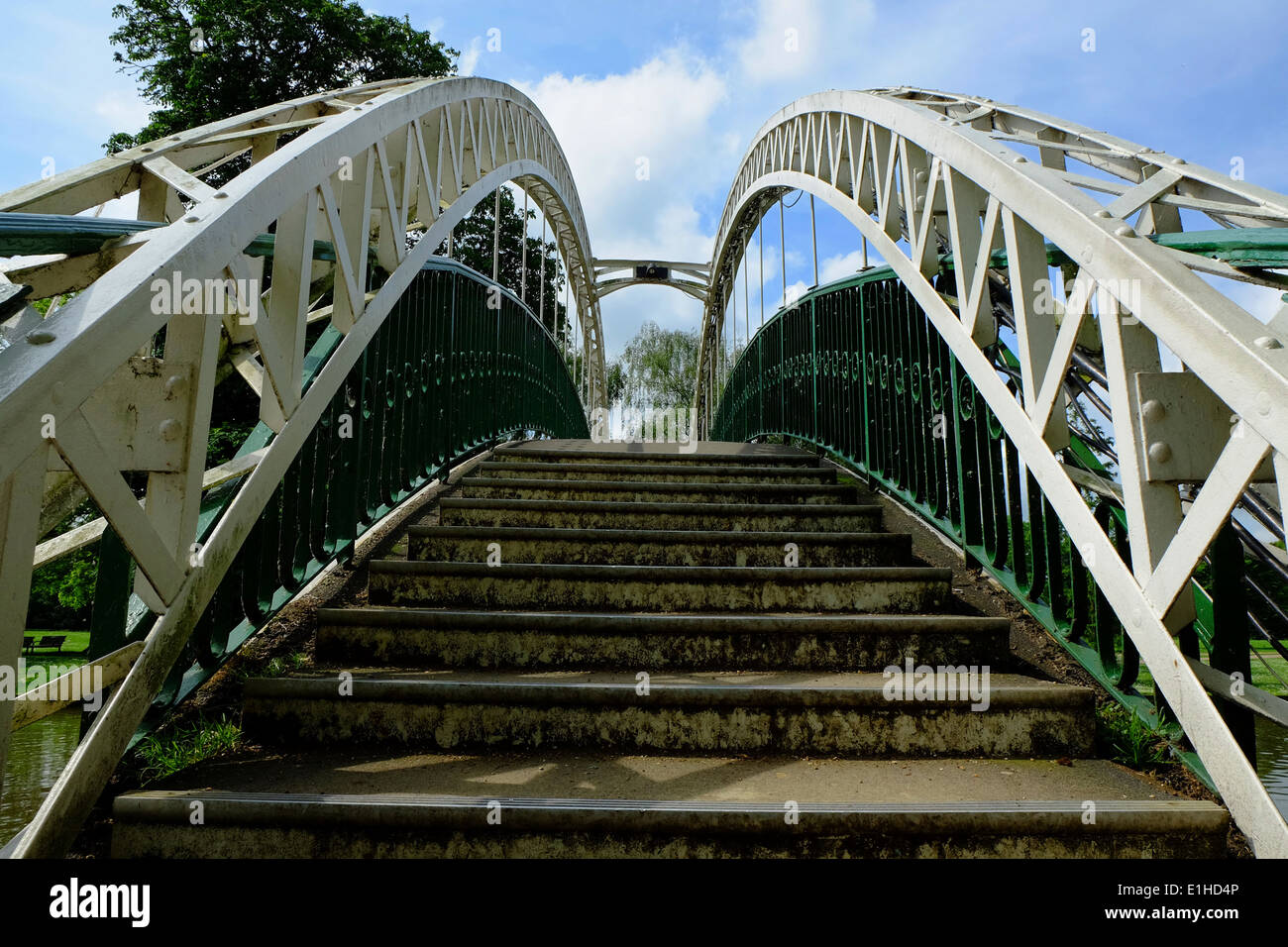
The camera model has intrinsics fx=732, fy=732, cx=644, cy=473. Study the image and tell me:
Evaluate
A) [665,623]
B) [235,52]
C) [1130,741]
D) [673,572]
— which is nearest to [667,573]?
[673,572]

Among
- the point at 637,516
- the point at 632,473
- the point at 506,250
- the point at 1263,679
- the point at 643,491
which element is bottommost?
the point at 1263,679

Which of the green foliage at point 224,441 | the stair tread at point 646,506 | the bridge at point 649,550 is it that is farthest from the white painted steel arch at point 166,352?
the green foliage at point 224,441

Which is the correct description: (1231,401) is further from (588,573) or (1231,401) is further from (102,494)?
(102,494)

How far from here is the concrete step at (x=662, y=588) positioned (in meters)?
2.86

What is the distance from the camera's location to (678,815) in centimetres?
172

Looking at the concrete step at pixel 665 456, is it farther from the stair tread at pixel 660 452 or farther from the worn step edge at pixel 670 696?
the worn step edge at pixel 670 696

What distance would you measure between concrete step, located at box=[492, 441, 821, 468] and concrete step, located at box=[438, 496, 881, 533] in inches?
38.9

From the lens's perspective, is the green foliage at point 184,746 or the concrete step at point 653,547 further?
the concrete step at point 653,547

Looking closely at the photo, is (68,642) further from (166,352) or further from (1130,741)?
(1130,741)

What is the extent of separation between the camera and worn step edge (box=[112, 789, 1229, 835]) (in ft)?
5.60

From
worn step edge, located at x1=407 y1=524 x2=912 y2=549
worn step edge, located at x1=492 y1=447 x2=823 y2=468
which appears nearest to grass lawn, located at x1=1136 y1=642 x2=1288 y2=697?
worn step edge, located at x1=407 y1=524 x2=912 y2=549

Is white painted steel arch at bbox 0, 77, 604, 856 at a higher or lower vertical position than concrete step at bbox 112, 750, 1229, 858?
higher

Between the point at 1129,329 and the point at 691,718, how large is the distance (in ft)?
5.13

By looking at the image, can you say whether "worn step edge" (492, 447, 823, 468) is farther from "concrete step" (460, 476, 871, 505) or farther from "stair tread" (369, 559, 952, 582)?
"stair tread" (369, 559, 952, 582)
